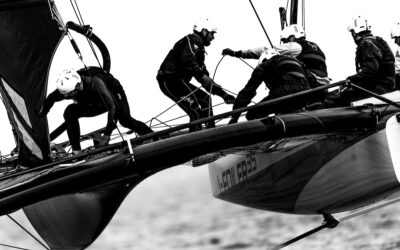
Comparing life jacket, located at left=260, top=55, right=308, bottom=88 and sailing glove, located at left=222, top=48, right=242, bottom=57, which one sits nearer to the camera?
A: life jacket, located at left=260, top=55, right=308, bottom=88

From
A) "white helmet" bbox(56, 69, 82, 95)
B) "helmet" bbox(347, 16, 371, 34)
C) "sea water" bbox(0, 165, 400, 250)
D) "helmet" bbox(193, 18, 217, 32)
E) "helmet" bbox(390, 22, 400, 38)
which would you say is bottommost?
"sea water" bbox(0, 165, 400, 250)

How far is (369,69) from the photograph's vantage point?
595cm

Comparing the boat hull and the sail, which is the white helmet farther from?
the boat hull

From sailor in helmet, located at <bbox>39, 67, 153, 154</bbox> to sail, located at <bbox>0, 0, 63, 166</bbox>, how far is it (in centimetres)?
9

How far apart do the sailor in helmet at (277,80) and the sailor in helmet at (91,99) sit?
0.67 m

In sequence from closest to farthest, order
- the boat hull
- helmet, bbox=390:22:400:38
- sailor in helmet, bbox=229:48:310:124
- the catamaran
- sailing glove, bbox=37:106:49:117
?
the catamaran → the boat hull → sailor in helmet, bbox=229:48:310:124 → sailing glove, bbox=37:106:49:117 → helmet, bbox=390:22:400:38

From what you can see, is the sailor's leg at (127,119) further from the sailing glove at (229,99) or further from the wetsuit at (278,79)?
the wetsuit at (278,79)

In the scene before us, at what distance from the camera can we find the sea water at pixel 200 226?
460 inches

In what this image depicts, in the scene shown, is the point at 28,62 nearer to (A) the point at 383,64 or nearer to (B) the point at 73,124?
(B) the point at 73,124

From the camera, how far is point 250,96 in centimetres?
581

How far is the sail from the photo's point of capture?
238 inches

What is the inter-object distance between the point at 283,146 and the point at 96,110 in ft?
3.59

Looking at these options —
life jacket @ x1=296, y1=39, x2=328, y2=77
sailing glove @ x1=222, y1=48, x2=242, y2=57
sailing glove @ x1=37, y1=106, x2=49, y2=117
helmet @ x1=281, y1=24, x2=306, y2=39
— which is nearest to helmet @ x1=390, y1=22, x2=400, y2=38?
life jacket @ x1=296, y1=39, x2=328, y2=77

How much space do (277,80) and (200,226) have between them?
22.3 ft
